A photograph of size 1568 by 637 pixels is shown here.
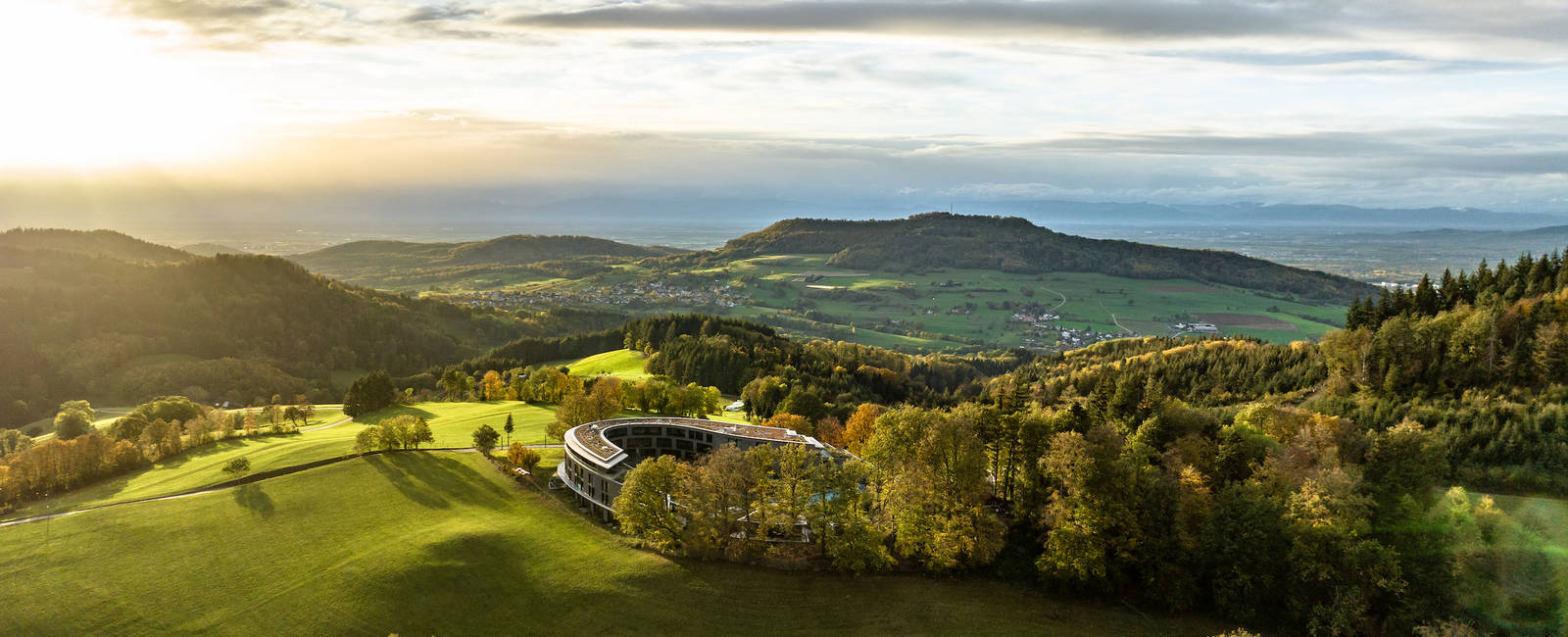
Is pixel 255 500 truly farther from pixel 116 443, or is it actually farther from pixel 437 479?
pixel 116 443

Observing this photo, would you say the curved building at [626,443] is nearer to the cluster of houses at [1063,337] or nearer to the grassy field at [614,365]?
the grassy field at [614,365]

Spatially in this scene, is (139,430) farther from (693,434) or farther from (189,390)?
(189,390)

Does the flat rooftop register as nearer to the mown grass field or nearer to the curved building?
the curved building

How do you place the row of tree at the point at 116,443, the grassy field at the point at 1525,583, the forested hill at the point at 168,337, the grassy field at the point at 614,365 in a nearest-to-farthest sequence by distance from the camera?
the grassy field at the point at 1525,583
the row of tree at the point at 116,443
the grassy field at the point at 614,365
the forested hill at the point at 168,337

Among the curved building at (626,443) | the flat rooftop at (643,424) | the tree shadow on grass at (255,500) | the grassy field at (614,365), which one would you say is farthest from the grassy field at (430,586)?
the grassy field at (614,365)

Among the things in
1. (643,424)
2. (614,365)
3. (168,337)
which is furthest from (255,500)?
(168,337)
